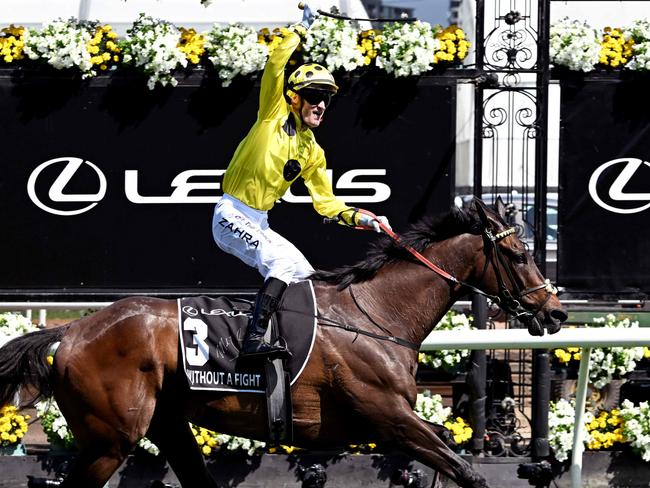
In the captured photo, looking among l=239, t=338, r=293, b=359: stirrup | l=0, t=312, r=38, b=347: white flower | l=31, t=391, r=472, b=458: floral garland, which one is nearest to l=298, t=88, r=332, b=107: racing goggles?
l=239, t=338, r=293, b=359: stirrup

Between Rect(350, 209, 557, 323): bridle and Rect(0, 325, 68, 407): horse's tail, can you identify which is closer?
Rect(0, 325, 68, 407): horse's tail

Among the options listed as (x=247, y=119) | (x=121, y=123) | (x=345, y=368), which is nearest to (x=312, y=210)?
(x=247, y=119)

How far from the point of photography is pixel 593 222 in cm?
752

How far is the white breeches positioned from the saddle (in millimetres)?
197

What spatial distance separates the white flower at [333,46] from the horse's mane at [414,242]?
155 cm

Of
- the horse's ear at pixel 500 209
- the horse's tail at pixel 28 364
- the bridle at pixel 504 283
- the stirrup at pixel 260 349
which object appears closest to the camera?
the stirrup at pixel 260 349

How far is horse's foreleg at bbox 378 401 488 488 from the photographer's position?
571 cm

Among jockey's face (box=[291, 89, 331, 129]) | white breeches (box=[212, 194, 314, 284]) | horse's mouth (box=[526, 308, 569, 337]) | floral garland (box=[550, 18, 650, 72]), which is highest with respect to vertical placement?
floral garland (box=[550, 18, 650, 72])

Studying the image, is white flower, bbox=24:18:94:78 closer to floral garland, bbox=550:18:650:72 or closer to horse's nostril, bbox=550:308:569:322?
floral garland, bbox=550:18:650:72

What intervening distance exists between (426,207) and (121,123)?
1.93 m

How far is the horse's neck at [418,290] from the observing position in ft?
19.7

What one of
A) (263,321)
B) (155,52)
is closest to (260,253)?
(263,321)

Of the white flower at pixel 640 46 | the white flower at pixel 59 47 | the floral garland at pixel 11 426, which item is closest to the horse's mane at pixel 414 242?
the white flower at pixel 640 46

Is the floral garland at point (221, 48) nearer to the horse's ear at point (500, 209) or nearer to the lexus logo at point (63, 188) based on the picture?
the lexus logo at point (63, 188)
